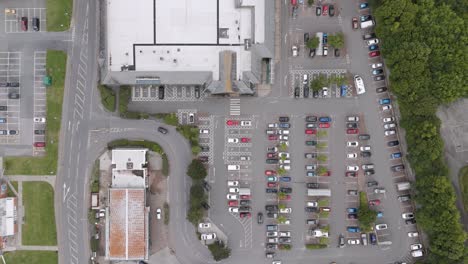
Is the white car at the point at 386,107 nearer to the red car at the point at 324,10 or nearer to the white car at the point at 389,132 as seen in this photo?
the white car at the point at 389,132

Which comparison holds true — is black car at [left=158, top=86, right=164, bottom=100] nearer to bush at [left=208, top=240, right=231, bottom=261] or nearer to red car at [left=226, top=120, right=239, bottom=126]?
red car at [left=226, top=120, right=239, bottom=126]

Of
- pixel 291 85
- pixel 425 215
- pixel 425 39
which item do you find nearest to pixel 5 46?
pixel 291 85

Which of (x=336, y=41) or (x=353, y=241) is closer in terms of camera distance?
(x=336, y=41)

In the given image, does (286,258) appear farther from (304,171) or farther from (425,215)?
(425,215)

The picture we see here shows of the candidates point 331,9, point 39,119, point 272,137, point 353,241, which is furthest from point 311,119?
point 39,119

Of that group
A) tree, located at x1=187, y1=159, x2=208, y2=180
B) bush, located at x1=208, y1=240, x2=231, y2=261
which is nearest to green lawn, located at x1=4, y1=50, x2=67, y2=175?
tree, located at x1=187, y1=159, x2=208, y2=180

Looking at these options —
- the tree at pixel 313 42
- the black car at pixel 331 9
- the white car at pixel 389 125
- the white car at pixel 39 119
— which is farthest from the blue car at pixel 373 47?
the white car at pixel 39 119

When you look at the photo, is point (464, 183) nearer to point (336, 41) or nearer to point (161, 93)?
point (336, 41)
